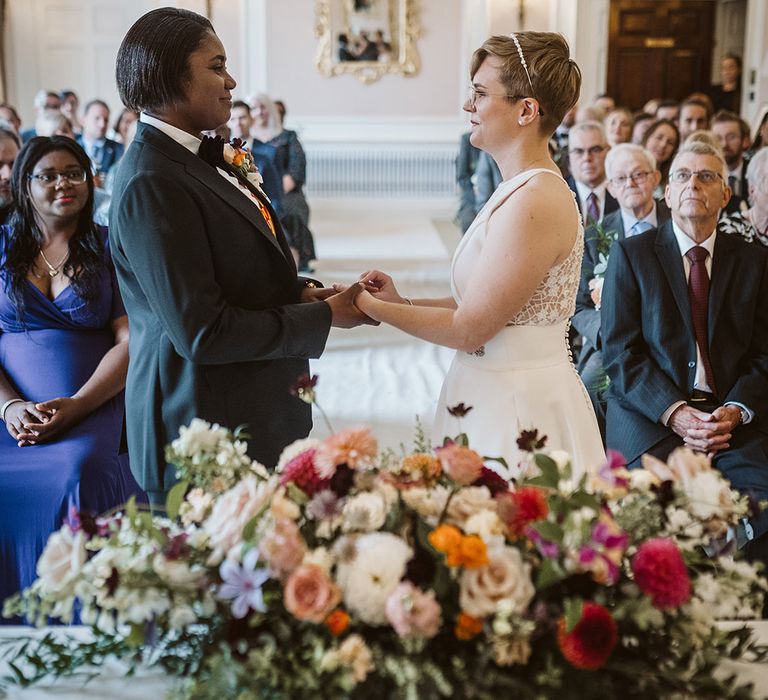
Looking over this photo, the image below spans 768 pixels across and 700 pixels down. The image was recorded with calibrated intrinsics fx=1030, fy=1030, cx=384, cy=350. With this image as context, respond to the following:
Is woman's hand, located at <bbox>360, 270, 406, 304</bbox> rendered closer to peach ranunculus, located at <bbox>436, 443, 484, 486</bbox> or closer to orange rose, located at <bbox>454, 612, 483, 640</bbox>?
peach ranunculus, located at <bbox>436, 443, 484, 486</bbox>

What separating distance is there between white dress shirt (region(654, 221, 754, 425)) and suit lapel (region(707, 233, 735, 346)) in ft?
0.07

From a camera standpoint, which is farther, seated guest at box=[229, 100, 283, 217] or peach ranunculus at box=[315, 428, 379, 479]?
seated guest at box=[229, 100, 283, 217]

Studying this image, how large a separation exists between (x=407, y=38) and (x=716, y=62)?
4.16 m

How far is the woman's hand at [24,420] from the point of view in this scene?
3.08m

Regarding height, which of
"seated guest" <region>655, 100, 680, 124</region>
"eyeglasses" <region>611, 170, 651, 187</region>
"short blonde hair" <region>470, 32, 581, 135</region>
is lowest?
"eyeglasses" <region>611, 170, 651, 187</region>

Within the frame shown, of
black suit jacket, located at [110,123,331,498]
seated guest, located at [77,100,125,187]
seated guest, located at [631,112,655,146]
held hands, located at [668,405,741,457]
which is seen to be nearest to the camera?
black suit jacket, located at [110,123,331,498]

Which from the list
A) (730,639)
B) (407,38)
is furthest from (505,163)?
(407,38)

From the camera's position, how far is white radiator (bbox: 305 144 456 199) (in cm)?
1395

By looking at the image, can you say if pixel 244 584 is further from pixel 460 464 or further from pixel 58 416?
pixel 58 416

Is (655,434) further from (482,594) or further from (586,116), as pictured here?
(586,116)

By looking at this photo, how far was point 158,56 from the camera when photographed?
201cm

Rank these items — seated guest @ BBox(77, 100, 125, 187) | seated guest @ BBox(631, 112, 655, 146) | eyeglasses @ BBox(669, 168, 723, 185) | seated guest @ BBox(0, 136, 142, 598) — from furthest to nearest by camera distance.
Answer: seated guest @ BBox(77, 100, 125, 187)
seated guest @ BBox(631, 112, 655, 146)
eyeglasses @ BBox(669, 168, 723, 185)
seated guest @ BBox(0, 136, 142, 598)

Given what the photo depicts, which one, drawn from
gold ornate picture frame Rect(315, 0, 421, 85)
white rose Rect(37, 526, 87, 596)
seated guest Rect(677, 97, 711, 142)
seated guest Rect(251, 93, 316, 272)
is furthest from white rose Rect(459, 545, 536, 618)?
gold ornate picture frame Rect(315, 0, 421, 85)

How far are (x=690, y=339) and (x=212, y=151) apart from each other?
1.85 metres
